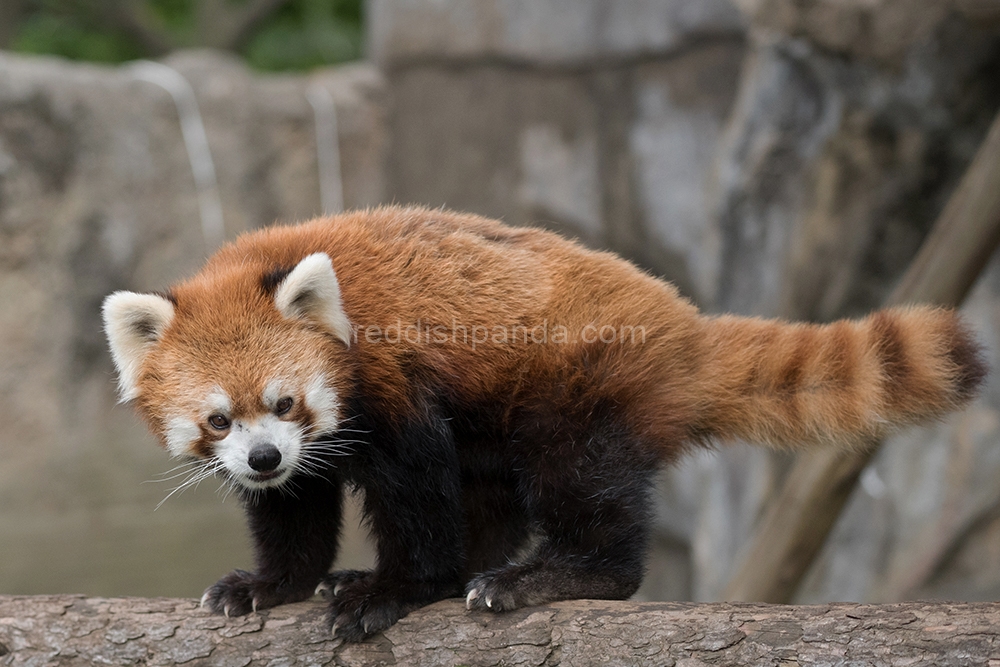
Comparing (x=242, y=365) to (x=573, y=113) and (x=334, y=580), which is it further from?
(x=573, y=113)

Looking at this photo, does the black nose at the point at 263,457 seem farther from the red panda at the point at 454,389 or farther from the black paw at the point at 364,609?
the black paw at the point at 364,609

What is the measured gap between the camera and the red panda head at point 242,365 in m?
2.35

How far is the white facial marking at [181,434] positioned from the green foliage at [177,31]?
7531mm

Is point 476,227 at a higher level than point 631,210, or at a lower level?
higher

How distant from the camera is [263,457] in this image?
2.31 metres

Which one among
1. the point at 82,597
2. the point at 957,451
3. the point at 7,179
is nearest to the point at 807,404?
the point at 82,597

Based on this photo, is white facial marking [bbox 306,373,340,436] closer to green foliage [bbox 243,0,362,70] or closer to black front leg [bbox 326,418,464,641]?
black front leg [bbox 326,418,464,641]

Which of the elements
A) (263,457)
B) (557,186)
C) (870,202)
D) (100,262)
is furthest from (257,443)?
(557,186)

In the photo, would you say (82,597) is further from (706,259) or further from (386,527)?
(706,259)

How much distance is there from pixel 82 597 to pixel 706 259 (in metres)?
3.99

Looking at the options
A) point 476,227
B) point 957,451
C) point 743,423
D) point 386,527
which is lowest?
point 957,451

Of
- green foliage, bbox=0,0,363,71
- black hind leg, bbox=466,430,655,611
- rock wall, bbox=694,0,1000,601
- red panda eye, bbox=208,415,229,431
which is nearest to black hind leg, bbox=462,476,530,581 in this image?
black hind leg, bbox=466,430,655,611

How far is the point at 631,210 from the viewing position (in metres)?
6.56

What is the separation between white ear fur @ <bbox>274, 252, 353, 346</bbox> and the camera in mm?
2377
